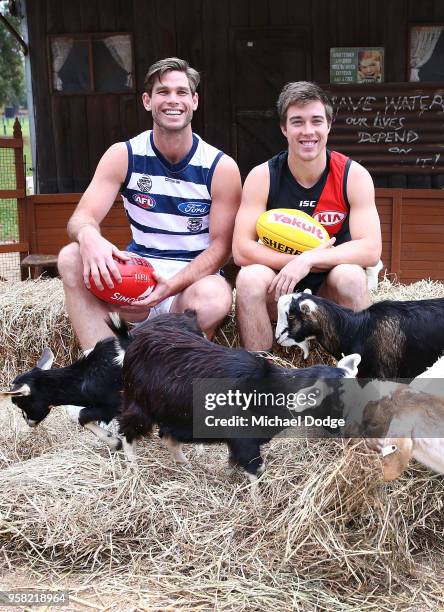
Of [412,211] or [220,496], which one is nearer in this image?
[220,496]

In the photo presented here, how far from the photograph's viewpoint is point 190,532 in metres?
2.91

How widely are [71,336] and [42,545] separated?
7.66ft

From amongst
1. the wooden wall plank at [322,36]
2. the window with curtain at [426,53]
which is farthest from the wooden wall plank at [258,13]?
the window with curtain at [426,53]

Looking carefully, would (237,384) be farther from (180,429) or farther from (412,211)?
(412,211)

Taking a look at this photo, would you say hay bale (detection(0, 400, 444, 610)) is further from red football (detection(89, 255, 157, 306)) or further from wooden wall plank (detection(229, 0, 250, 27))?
wooden wall plank (detection(229, 0, 250, 27))

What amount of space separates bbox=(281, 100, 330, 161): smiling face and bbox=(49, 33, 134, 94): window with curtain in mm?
5159

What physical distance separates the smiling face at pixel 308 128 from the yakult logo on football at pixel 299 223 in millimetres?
383

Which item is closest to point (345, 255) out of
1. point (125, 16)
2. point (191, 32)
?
point (191, 32)

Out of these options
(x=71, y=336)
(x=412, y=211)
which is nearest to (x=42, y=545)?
(x=71, y=336)

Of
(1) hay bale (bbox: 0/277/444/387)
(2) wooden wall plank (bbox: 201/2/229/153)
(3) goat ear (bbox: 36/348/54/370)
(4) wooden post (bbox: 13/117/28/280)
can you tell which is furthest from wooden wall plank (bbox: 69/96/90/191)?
(3) goat ear (bbox: 36/348/54/370)

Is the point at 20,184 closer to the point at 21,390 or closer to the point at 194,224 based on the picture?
the point at 194,224

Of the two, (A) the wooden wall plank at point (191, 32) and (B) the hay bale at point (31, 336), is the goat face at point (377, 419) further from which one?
(A) the wooden wall plank at point (191, 32)

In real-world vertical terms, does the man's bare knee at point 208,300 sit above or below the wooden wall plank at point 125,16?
below

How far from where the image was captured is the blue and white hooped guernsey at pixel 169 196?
432 centimetres
